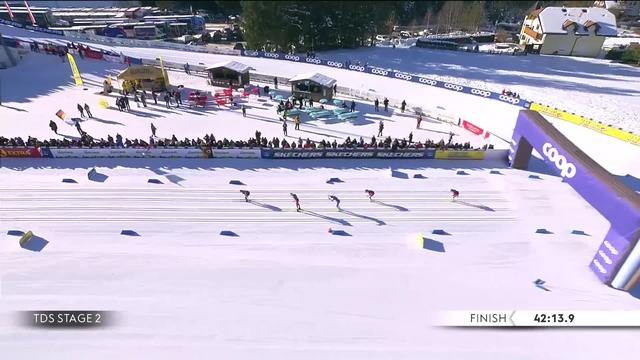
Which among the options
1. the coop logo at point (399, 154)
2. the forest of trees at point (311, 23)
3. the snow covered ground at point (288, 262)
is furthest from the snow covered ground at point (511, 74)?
the snow covered ground at point (288, 262)

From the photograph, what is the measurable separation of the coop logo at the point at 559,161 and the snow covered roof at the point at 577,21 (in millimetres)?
37709

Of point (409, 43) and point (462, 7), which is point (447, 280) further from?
point (462, 7)

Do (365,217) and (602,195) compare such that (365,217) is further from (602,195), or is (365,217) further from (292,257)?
(602,195)

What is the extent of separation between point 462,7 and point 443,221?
68500 mm

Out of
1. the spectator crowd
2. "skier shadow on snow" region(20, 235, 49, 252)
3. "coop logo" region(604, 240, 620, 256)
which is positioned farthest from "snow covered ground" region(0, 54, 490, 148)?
"coop logo" region(604, 240, 620, 256)

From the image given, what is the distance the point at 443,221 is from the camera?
1714cm

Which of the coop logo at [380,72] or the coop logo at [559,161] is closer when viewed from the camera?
the coop logo at [559,161]

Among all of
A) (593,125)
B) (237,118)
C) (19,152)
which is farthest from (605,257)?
(19,152)

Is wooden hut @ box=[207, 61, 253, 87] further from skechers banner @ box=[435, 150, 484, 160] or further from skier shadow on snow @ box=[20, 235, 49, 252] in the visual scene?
skier shadow on snow @ box=[20, 235, 49, 252]

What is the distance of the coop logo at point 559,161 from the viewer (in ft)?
52.1

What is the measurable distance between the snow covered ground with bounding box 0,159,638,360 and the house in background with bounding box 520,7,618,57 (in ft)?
119

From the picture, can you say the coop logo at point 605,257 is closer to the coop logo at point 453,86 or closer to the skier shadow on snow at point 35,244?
the skier shadow on snow at point 35,244

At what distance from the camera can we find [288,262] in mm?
14664

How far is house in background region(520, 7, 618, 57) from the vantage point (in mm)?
45500
